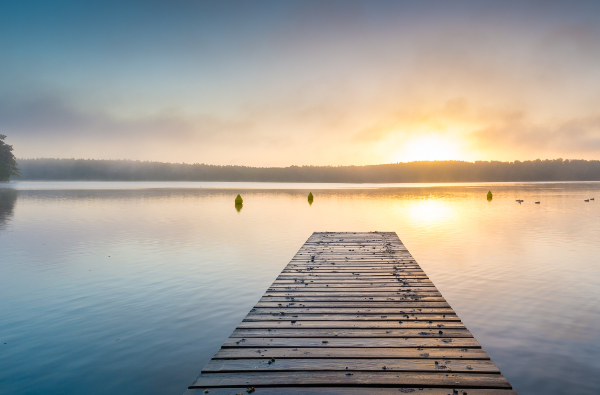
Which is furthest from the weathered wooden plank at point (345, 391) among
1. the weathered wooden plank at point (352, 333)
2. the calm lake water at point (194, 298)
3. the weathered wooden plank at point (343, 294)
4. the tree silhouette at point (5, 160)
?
the tree silhouette at point (5, 160)

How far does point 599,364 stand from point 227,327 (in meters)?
6.91

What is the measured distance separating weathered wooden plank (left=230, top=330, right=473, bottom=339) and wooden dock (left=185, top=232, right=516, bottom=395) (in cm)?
1

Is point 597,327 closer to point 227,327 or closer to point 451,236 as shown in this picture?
point 227,327

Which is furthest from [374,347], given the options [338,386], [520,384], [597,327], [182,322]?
[597,327]

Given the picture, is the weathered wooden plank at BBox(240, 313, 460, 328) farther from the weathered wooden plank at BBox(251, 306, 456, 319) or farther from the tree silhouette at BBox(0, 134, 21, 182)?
the tree silhouette at BBox(0, 134, 21, 182)

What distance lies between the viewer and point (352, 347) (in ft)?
16.0

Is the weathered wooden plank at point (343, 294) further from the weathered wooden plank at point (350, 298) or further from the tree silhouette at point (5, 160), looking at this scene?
the tree silhouette at point (5, 160)

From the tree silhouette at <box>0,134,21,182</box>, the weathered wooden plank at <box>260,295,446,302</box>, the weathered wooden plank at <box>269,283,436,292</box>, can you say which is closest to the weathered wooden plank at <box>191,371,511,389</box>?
the weathered wooden plank at <box>260,295,446,302</box>

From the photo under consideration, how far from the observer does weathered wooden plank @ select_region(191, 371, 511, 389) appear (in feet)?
13.1

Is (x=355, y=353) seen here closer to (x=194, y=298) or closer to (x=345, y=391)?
(x=345, y=391)

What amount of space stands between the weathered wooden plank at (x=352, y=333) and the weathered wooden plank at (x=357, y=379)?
3.49 ft

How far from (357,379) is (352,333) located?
4.23 feet

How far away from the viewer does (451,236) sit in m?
20.3

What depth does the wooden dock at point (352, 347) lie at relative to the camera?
3990mm
